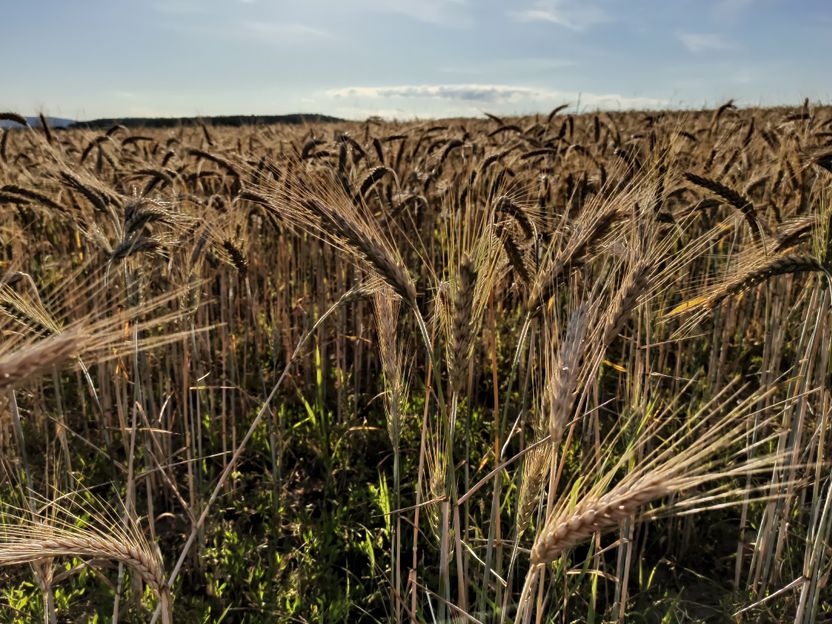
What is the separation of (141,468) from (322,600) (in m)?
1.42

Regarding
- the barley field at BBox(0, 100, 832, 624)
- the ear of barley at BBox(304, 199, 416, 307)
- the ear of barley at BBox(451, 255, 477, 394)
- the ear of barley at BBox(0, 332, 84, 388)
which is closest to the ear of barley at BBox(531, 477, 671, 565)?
the barley field at BBox(0, 100, 832, 624)

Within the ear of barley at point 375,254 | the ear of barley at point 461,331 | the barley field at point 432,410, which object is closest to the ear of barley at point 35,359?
the barley field at point 432,410

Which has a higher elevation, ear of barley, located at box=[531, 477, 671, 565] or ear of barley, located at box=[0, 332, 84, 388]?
ear of barley, located at box=[0, 332, 84, 388]

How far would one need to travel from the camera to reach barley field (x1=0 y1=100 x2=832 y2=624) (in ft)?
4.59

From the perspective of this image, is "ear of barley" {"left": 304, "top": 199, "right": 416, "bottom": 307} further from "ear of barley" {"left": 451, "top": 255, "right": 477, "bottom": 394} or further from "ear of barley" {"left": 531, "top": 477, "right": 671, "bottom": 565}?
"ear of barley" {"left": 531, "top": 477, "right": 671, "bottom": 565}

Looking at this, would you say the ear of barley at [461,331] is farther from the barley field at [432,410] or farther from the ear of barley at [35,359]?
the ear of barley at [35,359]

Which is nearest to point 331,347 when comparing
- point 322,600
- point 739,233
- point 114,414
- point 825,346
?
point 114,414

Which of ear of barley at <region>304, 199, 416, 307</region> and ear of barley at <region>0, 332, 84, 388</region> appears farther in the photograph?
ear of barley at <region>304, 199, 416, 307</region>

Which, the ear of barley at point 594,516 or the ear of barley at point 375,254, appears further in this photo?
the ear of barley at point 375,254

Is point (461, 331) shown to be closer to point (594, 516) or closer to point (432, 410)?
point (594, 516)

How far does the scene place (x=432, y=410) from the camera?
369 cm

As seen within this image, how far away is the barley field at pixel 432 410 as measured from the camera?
1.40m

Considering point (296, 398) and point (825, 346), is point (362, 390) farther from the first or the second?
point (825, 346)

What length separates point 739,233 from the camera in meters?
3.63
